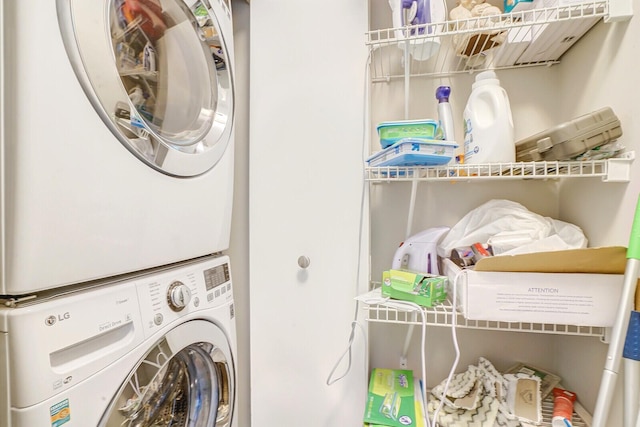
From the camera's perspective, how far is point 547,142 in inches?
37.3

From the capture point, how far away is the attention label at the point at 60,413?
0.52m

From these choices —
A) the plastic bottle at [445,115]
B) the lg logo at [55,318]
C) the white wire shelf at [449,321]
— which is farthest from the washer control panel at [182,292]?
the plastic bottle at [445,115]

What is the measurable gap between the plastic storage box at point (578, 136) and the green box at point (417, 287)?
480 mm

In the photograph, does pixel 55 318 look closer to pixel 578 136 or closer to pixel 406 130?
pixel 406 130

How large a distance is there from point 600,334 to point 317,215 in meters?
0.91

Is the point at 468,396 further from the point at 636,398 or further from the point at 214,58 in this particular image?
the point at 214,58

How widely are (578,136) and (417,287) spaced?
60 cm

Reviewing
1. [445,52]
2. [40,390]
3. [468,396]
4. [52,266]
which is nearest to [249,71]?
[445,52]

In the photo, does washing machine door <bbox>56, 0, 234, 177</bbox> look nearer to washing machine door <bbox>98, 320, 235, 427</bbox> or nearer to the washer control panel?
the washer control panel

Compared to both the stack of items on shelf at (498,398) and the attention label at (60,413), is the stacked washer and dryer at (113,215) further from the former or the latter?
the stack of items on shelf at (498,398)

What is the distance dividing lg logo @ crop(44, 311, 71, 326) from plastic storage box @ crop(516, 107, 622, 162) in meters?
1.22

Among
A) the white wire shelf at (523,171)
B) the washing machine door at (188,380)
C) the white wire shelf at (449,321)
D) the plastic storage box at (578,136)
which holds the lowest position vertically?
the washing machine door at (188,380)

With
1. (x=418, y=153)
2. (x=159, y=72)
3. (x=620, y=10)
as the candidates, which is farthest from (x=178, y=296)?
(x=620, y=10)

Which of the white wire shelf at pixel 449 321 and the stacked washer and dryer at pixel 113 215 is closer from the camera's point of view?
the stacked washer and dryer at pixel 113 215
